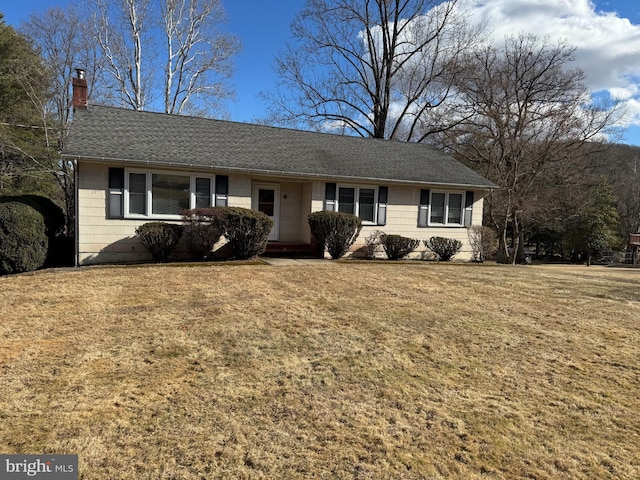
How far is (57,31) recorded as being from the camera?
65.4ft

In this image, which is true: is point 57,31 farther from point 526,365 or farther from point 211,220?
point 526,365

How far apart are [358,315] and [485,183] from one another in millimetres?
10544

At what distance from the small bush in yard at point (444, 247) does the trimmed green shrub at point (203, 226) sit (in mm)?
7309

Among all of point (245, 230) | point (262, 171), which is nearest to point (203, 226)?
point (245, 230)

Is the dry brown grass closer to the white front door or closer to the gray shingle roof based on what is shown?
the gray shingle roof

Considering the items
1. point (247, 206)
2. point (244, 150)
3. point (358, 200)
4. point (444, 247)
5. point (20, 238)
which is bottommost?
point (444, 247)

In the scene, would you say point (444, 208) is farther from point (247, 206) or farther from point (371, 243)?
point (247, 206)

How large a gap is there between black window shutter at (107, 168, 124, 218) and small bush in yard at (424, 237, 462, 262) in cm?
968

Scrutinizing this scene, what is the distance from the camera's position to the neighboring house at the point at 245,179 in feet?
32.8

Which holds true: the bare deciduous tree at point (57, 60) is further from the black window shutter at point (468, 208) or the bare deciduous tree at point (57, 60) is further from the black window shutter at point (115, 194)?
the black window shutter at point (468, 208)

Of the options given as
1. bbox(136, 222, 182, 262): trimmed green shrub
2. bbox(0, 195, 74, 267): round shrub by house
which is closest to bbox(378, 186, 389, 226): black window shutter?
bbox(136, 222, 182, 262): trimmed green shrub

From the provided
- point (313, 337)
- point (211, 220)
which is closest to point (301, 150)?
point (211, 220)

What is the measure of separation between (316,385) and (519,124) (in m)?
19.9

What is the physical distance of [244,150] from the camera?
1250 centimetres
